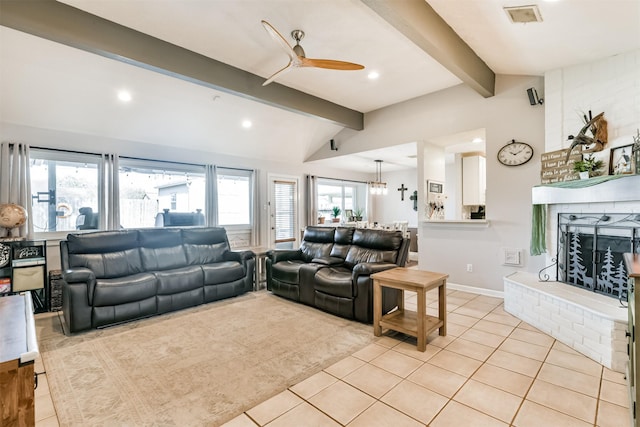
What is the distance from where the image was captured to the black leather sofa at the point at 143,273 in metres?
3.23

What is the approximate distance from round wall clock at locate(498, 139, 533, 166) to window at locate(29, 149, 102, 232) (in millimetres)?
6098

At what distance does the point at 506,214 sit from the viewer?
4215 millimetres

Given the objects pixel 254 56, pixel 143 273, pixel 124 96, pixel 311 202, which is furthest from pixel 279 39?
pixel 311 202

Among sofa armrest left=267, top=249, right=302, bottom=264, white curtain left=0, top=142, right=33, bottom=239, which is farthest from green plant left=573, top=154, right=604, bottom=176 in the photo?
white curtain left=0, top=142, right=33, bottom=239

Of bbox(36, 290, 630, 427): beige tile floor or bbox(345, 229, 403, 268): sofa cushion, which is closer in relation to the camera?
bbox(36, 290, 630, 427): beige tile floor

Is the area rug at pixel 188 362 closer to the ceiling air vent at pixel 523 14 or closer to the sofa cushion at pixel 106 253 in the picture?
the sofa cushion at pixel 106 253

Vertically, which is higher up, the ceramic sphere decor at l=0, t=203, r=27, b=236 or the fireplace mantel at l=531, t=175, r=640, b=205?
the fireplace mantel at l=531, t=175, r=640, b=205

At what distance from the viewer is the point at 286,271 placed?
4227 millimetres

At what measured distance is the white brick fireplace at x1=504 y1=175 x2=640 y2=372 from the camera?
2.39 m

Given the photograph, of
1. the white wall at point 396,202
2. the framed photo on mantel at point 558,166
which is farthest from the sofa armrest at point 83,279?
the white wall at point 396,202

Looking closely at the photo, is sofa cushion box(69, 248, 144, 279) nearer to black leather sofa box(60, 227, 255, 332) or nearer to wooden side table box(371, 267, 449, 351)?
black leather sofa box(60, 227, 255, 332)

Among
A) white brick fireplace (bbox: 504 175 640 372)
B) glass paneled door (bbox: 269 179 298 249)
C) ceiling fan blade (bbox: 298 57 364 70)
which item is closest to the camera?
white brick fireplace (bbox: 504 175 640 372)

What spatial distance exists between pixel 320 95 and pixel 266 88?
106 centimetres

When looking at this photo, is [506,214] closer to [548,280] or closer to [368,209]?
[548,280]
